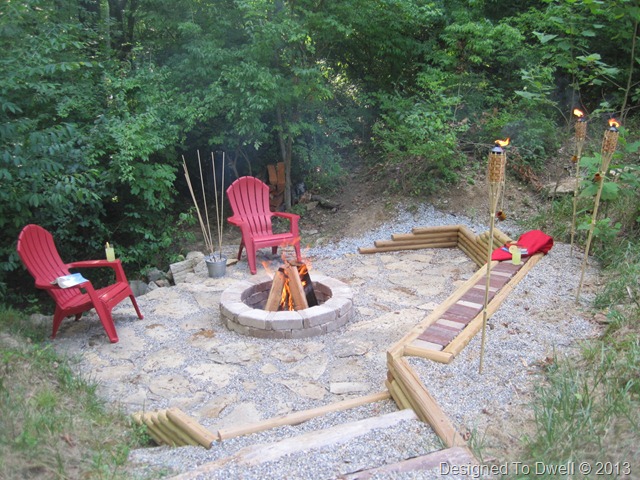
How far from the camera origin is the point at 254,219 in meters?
5.63

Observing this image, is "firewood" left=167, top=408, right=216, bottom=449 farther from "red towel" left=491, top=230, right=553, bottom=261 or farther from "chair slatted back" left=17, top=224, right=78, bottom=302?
"red towel" left=491, top=230, right=553, bottom=261

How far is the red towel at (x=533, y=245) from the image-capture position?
14.9 feet

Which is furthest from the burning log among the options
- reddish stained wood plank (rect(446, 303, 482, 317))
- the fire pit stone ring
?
reddish stained wood plank (rect(446, 303, 482, 317))

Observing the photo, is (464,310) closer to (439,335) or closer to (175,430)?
(439,335)

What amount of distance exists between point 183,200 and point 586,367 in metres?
6.04

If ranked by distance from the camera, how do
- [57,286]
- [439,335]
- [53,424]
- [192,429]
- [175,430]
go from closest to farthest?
[53,424]
[192,429]
[175,430]
[439,335]
[57,286]

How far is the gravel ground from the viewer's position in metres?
2.15

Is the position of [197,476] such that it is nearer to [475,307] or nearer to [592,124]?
[475,307]

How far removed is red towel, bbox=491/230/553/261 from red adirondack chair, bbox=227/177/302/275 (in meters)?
1.99

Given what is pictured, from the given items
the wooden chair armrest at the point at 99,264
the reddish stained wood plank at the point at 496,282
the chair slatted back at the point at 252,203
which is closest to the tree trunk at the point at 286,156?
the chair slatted back at the point at 252,203

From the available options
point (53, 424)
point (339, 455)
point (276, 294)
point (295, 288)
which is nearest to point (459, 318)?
point (295, 288)

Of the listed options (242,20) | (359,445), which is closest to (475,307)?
(359,445)

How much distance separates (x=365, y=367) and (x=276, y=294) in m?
1.09

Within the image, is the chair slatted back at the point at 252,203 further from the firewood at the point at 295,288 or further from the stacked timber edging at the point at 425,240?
the firewood at the point at 295,288
